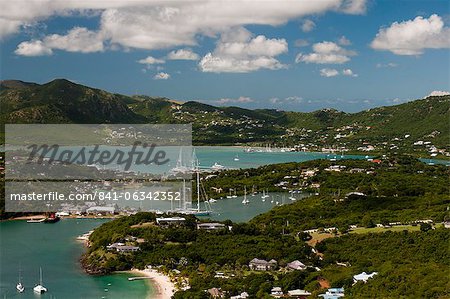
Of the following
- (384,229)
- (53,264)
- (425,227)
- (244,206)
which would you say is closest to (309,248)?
(384,229)

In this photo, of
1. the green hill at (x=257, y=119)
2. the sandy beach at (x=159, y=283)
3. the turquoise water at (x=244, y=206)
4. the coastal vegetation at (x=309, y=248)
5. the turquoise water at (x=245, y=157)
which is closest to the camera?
the coastal vegetation at (x=309, y=248)

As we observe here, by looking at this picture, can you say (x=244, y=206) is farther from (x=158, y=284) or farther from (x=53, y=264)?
(x=158, y=284)

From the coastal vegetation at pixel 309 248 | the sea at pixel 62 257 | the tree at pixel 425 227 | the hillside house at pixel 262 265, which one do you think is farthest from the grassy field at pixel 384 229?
the sea at pixel 62 257

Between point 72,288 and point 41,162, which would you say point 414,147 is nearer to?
point 41,162

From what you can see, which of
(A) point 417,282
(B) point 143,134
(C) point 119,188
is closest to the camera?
(A) point 417,282

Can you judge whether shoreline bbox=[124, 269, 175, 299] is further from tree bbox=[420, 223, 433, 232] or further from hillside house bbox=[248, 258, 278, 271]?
tree bbox=[420, 223, 433, 232]

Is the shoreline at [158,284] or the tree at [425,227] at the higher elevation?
the tree at [425,227]

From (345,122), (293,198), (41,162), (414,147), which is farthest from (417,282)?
(345,122)

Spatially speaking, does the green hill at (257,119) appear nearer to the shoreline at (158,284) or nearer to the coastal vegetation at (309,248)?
the coastal vegetation at (309,248)
